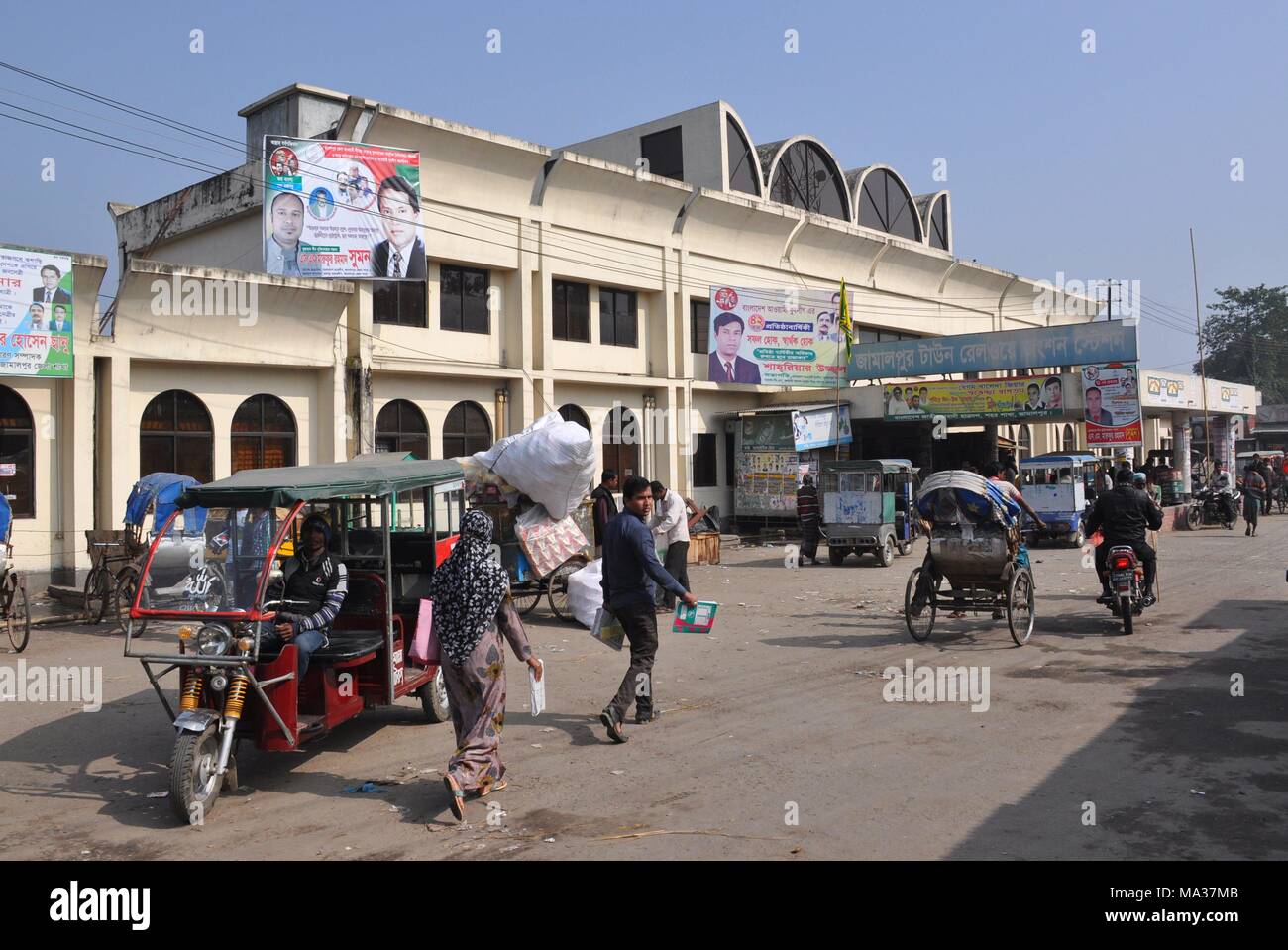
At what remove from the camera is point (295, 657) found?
246 inches

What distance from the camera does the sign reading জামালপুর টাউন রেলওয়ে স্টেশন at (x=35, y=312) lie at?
1427 centimetres

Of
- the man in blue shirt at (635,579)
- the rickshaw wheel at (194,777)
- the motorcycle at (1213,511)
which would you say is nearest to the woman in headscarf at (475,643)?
the rickshaw wheel at (194,777)

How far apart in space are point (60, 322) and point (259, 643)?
11.4 metres

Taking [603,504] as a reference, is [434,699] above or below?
below

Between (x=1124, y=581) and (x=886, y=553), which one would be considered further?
(x=886, y=553)

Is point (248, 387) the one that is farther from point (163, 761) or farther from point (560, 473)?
point (163, 761)

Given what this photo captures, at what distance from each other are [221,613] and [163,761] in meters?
1.83

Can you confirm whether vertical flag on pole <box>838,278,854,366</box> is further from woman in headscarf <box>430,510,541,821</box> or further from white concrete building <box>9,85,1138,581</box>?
woman in headscarf <box>430,510,541,821</box>

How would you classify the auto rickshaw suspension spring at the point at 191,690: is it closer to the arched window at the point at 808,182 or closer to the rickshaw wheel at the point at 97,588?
the rickshaw wheel at the point at 97,588

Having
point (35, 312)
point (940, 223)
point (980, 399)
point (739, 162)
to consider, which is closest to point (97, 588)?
point (35, 312)

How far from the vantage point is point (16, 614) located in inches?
457

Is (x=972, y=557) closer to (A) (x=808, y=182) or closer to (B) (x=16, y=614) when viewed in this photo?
(B) (x=16, y=614)

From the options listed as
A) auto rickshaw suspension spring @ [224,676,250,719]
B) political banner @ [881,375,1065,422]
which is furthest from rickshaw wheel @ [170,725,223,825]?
political banner @ [881,375,1065,422]
